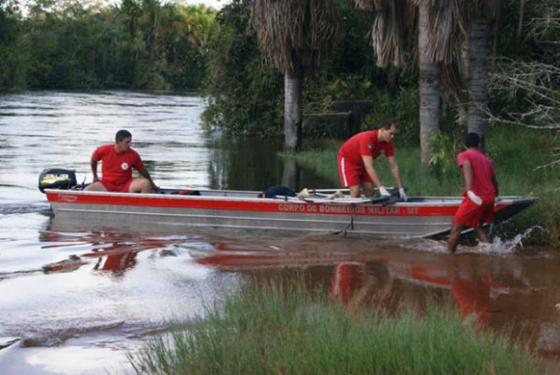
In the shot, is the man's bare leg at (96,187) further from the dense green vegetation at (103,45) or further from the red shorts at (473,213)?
the dense green vegetation at (103,45)

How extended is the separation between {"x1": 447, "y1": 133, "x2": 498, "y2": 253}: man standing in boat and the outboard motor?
6.41 m

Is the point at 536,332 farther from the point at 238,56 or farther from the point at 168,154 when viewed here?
the point at 238,56

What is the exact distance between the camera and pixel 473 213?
43.9 ft

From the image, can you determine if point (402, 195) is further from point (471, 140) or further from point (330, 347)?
point (330, 347)

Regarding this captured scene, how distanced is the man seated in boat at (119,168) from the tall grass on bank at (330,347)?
8.34 meters

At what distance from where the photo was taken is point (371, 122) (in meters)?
30.3

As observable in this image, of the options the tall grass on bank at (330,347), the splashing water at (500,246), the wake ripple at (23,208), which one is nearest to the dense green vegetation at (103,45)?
the wake ripple at (23,208)

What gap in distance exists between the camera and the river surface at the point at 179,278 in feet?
30.8

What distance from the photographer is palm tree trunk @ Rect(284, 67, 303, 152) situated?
2809 centimetres

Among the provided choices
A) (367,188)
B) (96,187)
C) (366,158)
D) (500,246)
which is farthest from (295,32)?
(500,246)

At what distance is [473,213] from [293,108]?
50.7 ft

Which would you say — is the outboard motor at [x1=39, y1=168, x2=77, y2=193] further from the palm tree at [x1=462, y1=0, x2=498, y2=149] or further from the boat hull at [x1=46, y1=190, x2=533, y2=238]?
the palm tree at [x1=462, y1=0, x2=498, y2=149]

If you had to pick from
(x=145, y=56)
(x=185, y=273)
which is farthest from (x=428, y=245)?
(x=145, y=56)

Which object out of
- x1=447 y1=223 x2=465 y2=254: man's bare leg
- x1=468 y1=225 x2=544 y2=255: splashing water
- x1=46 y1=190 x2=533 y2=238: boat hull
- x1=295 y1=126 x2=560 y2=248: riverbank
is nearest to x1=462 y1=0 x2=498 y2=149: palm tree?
x1=295 y1=126 x2=560 y2=248: riverbank
